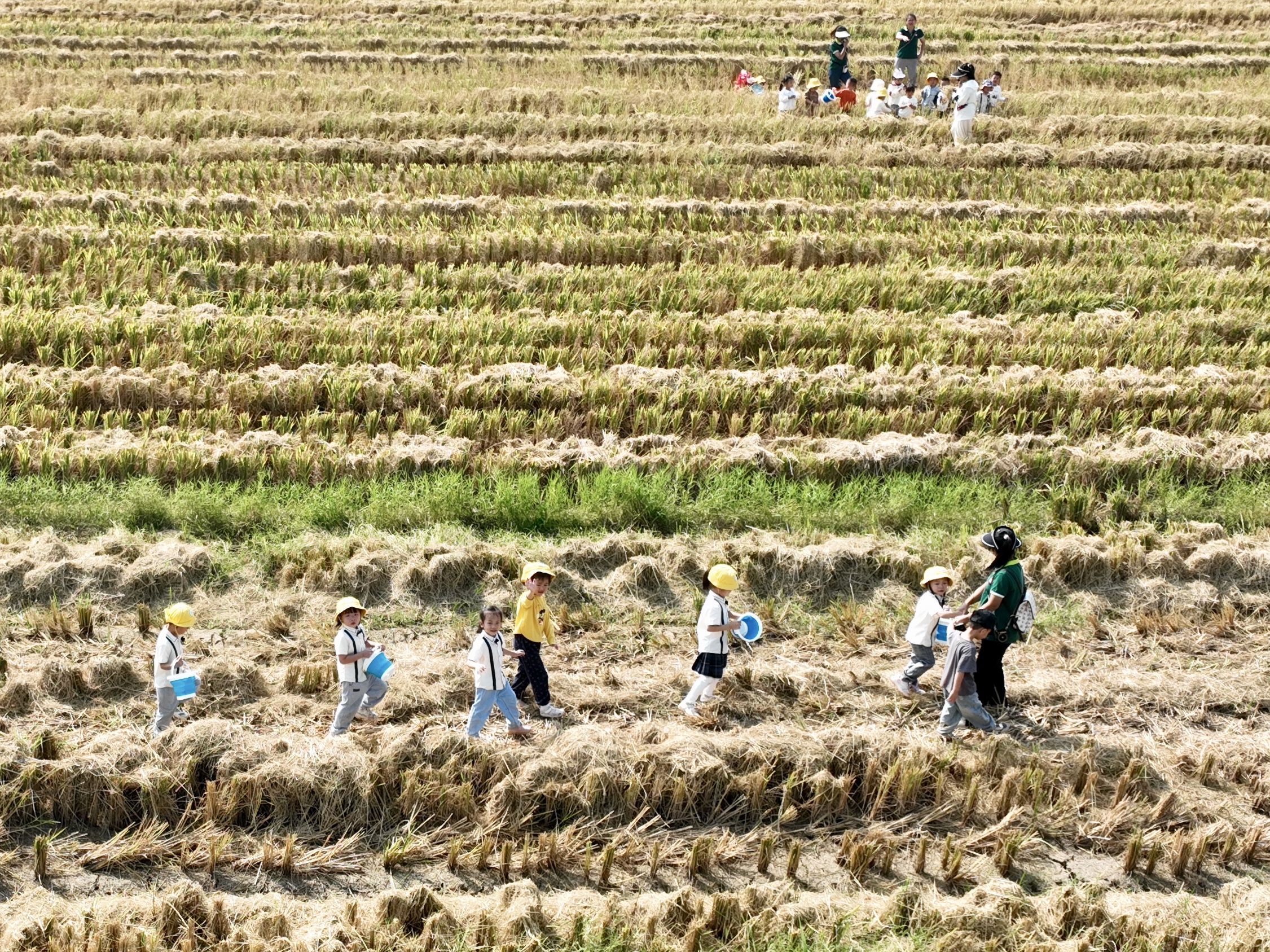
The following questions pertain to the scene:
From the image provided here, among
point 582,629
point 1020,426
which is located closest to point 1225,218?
point 1020,426

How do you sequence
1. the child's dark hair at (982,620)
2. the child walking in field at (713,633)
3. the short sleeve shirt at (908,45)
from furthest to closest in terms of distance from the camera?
the short sleeve shirt at (908,45)
the child walking in field at (713,633)
the child's dark hair at (982,620)

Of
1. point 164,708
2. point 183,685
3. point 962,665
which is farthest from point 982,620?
point 164,708

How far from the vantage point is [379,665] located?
775 cm

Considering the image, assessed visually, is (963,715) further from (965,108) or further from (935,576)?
(965,108)

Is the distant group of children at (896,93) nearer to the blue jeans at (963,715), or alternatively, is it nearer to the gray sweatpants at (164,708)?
the blue jeans at (963,715)

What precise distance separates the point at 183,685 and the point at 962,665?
4.32 m

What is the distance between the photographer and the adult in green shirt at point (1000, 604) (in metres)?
8.14

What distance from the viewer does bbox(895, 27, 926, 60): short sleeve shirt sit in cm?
1997

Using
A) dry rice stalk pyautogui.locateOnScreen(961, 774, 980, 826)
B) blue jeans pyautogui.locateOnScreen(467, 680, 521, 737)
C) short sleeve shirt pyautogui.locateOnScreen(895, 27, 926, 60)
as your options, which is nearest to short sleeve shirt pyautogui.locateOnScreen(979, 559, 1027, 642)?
dry rice stalk pyautogui.locateOnScreen(961, 774, 980, 826)

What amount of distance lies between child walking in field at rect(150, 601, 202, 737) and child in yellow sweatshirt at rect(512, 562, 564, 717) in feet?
6.06

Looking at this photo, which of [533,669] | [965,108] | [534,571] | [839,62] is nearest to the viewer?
[534,571]

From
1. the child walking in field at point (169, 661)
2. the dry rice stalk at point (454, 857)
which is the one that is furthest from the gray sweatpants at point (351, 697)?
the dry rice stalk at point (454, 857)

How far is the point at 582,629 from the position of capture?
9281 mm

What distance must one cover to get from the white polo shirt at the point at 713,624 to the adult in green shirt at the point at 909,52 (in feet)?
46.3
